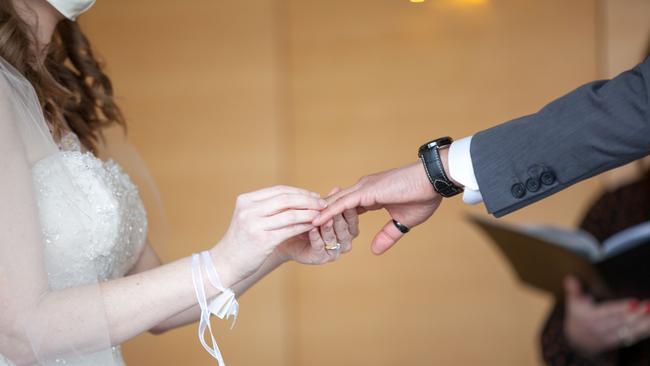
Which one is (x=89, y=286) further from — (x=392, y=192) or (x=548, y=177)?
(x=548, y=177)

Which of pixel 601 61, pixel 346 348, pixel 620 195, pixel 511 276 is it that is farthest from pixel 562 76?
pixel 346 348

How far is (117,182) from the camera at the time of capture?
A: 82.4 inches

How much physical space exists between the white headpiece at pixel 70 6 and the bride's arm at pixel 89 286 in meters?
0.36

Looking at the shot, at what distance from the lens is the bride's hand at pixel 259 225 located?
1617mm

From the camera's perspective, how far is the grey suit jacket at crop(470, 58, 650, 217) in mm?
1722

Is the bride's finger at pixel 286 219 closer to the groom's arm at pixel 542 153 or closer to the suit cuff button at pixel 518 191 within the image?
the groom's arm at pixel 542 153

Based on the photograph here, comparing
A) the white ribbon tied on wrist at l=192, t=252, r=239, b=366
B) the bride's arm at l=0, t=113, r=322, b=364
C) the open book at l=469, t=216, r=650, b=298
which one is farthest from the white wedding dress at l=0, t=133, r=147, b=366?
the open book at l=469, t=216, r=650, b=298

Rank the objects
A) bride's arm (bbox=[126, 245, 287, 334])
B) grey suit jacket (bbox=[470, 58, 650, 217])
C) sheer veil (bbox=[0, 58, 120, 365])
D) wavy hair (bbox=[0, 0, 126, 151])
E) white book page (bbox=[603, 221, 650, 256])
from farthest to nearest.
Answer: white book page (bbox=[603, 221, 650, 256])
bride's arm (bbox=[126, 245, 287, 334])
wavy hair (bbox=[0, 0, 126, 151])
grey suit jacket (bbox=[470, 58, 650, 217])
sheer veil (bbox=[0, 58, 120, 365])

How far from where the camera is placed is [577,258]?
2318mm

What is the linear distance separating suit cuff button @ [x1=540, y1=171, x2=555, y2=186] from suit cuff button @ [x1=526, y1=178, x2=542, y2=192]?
13mm

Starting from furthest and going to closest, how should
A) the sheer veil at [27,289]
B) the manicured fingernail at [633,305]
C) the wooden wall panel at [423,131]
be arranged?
the wooden wall panel at [423,131], the manicured fingernail at [633,305], the sheer veil at [27,289]

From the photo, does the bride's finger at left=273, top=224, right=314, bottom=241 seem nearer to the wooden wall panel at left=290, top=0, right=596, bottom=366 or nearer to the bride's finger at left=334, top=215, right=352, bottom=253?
the bride's finger at left=334, top=215, right=352, bottom=253

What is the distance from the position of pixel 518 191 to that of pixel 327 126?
256 centimetres

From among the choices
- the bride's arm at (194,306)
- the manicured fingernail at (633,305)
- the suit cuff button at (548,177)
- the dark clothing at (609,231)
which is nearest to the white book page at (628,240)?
the manicured fingernail at (633,305)
